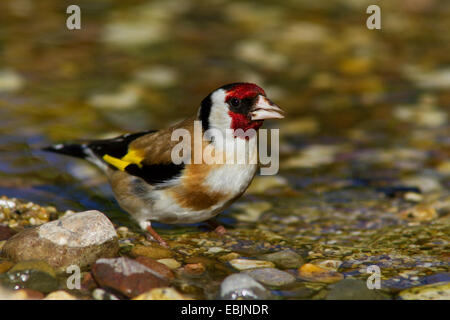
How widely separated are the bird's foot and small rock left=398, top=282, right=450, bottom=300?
1.67m

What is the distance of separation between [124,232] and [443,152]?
347 centimetres

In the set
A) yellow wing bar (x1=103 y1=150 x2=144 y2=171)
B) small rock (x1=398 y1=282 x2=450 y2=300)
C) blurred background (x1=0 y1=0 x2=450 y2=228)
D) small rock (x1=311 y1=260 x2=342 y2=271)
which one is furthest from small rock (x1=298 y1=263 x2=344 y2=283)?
yellow wing bar (x1=103 y1=150 x2=144 y2=171)

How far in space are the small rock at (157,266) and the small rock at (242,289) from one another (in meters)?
0.44

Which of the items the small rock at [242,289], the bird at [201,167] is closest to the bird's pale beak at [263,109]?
the bird at [201,167]

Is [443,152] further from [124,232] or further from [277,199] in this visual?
[124,232]

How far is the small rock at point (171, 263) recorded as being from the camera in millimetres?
4605

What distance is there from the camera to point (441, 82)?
8.77m

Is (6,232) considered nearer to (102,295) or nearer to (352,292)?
(102,295)

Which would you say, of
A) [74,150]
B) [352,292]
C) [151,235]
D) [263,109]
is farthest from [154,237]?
[352,292]

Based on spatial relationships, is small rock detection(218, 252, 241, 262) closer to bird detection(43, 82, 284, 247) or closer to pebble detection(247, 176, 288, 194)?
bird detection(43, 82, 284, 247)

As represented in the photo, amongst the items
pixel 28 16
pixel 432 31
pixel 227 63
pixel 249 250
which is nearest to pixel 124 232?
pixel 249 250

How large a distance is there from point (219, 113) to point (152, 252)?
1070 millimetres

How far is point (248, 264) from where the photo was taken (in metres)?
4.66

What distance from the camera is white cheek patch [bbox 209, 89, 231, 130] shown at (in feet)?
16.5
